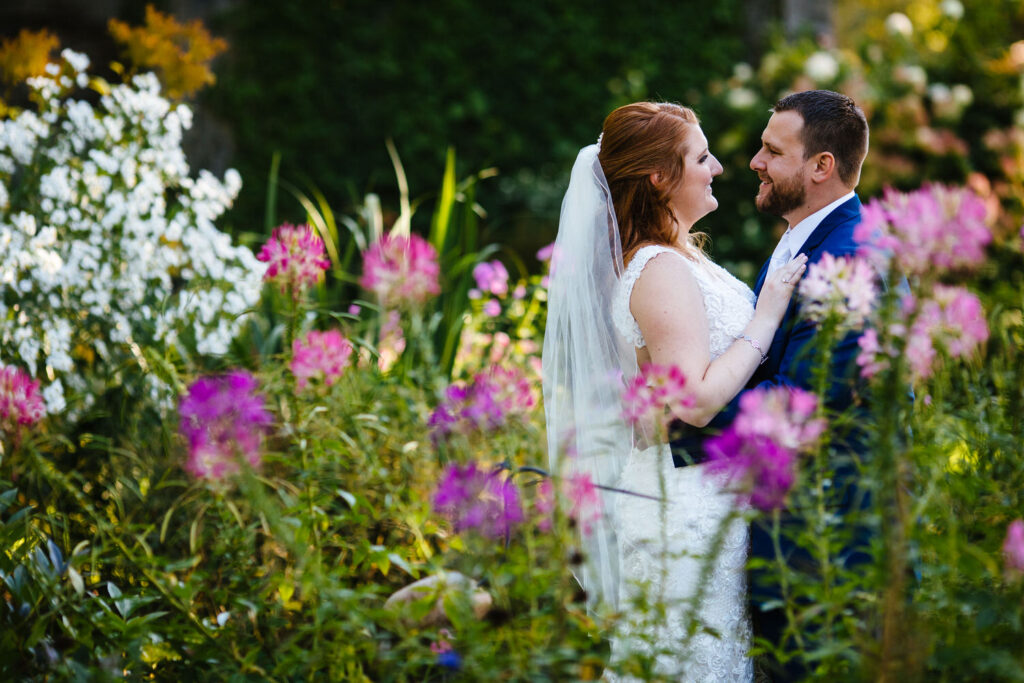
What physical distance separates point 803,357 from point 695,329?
27 cm

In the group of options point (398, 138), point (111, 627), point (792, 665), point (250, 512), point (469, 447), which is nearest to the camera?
point (469, 447)

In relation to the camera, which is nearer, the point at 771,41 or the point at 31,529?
the point at 31,529

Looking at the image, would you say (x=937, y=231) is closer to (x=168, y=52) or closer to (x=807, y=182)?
(x=807, y=182)

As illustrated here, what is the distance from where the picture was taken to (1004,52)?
6.18 m

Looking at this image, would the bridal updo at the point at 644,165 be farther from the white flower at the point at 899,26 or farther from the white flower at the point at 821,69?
the white flower at the point at 899,26

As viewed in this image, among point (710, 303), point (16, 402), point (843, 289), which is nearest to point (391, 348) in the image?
point (710, 303)

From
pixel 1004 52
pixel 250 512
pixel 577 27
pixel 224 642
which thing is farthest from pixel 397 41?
pixel 224 642

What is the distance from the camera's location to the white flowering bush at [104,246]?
9.34 ft

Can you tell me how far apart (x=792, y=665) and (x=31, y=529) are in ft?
6.14

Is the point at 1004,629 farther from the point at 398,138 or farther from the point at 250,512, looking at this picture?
the point at 398,138

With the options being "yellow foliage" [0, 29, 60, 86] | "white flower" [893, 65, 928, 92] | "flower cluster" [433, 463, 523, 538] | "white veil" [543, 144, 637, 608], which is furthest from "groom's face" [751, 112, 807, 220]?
"white flower" [893, 65, 928, 92]

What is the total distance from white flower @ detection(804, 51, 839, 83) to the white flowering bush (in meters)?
4.25

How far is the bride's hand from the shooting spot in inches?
86.7

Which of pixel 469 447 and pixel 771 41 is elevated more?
pixel 771 41
